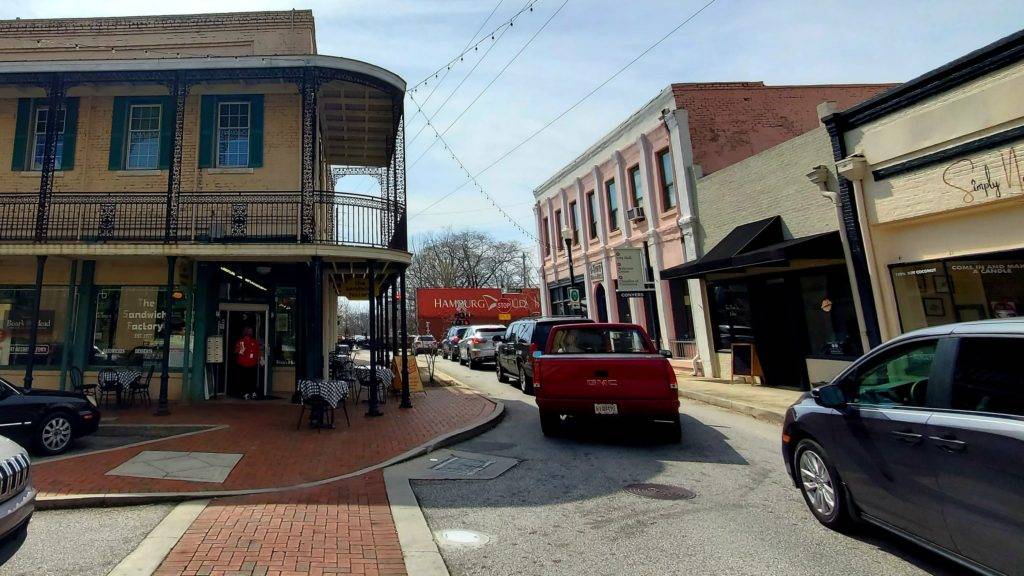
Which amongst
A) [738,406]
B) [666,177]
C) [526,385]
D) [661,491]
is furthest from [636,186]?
[661,491]

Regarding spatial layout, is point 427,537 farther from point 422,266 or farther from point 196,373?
point 422,266

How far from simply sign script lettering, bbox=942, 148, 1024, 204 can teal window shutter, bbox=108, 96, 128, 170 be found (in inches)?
655

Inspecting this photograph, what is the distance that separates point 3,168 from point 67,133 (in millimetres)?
1581

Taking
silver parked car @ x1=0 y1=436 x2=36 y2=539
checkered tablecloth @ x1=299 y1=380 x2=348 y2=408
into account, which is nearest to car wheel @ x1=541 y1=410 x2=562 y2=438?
checkered tablecloth @ x1=299 y1=380 x2=348 y2=408

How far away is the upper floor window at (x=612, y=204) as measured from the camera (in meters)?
19.7

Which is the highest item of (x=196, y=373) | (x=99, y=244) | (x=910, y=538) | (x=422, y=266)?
(x=422, y=266)

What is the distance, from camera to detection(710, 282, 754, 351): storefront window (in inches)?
522

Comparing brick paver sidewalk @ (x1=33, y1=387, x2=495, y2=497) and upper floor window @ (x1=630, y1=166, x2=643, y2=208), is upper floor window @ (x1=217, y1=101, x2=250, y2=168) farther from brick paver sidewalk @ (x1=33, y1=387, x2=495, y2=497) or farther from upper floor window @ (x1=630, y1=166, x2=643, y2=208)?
upper floor window @ (x1=630, y1=166, x2=643, y2=208)

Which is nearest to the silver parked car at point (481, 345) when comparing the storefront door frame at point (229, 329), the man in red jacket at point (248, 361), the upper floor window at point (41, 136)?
the storefront door frame at point (229, 329)

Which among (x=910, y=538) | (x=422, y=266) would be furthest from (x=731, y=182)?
(x=422, y=266)

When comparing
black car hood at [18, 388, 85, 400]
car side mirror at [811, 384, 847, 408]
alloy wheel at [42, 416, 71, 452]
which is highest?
black car hood at [18, 388, 85, 400]

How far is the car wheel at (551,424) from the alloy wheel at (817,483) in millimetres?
3703

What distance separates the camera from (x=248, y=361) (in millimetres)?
10859

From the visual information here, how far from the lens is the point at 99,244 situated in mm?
9602
